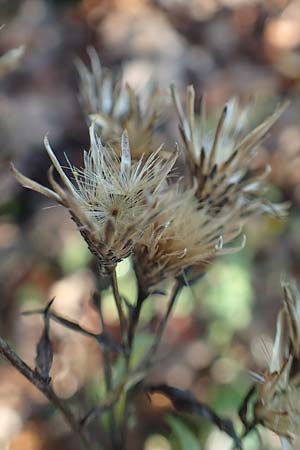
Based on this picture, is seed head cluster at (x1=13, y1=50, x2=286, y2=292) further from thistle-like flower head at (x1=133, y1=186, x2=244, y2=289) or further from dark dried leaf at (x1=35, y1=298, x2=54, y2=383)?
dark dried leaf at (x1=35, y1=298, x2=54, y2=383)

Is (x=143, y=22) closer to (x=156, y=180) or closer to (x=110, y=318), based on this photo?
(x=110, y=318)

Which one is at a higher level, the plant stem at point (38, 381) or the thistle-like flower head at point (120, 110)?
the thistle-like flower head at point (120, 110)

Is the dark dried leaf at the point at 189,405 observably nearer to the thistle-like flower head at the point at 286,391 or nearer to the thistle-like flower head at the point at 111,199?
the thistle-like flower head at the point at 286,391

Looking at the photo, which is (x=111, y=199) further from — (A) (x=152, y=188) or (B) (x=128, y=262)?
(B) (x=128, y=262)

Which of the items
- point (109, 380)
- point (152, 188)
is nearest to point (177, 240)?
point (152, 188)

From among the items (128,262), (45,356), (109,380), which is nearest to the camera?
(45,356)

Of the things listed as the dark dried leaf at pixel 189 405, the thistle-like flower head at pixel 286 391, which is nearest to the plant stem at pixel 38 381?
the dark dried leaf at pixel 189 405

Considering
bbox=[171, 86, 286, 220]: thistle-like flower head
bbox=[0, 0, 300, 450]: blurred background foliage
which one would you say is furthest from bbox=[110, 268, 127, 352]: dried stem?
bbox=[0, 0, 300, 450]: blurred background foliage
